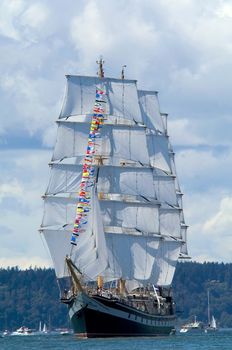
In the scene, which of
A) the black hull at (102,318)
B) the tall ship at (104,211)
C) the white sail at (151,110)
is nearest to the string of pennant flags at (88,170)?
the tall ship at (104,211)

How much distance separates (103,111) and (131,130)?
3.76 metres

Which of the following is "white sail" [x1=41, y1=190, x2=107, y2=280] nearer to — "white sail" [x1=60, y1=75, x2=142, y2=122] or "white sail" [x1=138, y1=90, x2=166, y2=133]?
"white sail" [x1=60, y1=75, x2=142, y2=122]

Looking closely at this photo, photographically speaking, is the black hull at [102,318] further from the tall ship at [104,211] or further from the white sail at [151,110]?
the white sail at [151,110]

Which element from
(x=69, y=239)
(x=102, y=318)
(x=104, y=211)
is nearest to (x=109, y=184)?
(x=104, y=211)

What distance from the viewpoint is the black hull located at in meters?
138

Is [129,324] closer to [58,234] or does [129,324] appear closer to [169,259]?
[58,234]

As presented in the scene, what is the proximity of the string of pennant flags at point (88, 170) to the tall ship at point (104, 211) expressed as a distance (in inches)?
4.1

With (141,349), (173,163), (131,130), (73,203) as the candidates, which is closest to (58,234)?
(73,203)

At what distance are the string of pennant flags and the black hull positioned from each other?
7.06 meters

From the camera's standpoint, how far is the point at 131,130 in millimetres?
149875

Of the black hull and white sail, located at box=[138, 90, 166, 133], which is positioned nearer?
the black hull

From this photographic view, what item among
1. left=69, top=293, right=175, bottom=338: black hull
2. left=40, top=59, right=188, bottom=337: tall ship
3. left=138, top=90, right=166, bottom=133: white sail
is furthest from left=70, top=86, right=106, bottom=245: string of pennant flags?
left=138, top=90, right=166, bottom=133: white sail

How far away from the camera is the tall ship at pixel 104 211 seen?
139 meters

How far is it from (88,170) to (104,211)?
6.26 meters
